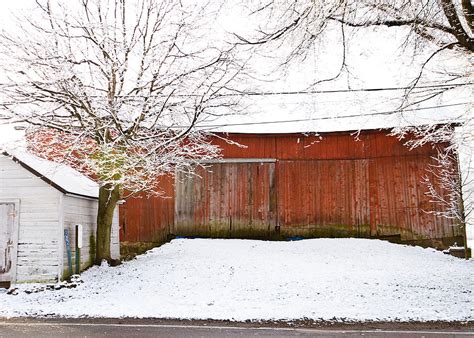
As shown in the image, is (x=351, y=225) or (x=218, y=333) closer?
(x=218, y=333)

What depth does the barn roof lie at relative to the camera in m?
12.7

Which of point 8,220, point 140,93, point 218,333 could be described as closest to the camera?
point 218,333

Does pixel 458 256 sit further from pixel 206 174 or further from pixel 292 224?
pixel 206 174

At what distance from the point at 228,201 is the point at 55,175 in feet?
23.8

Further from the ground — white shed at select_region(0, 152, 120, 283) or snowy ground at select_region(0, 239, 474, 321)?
white shed at select_region(0, 152, 120, 283)

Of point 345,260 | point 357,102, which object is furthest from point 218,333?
point 345,260

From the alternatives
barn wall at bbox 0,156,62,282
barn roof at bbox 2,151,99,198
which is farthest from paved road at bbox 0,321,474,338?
barn roof at bbox 2,151,99,198

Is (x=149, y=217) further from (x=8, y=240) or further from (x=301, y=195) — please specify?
(x=8, y=240)

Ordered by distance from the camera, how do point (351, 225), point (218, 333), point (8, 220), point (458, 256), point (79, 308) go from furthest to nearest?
point (351, 225), point (458, 256), point (8, 220), point (79, 308), point (218, 333)

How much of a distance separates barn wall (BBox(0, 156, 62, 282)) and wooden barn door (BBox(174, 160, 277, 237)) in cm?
688

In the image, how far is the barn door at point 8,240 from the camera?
1247 centimetres

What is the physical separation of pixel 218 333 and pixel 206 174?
11.4m

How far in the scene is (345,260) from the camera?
556 inches

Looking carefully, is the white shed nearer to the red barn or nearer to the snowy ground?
the snowy ground
